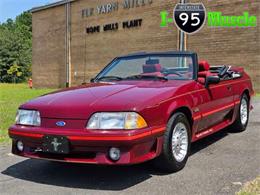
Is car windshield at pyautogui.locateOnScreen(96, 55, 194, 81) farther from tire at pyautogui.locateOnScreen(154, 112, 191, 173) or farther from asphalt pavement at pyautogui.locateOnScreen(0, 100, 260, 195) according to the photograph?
asphalt pavement at pyautogui.locateOnScreen(0, 100, 260, 195)

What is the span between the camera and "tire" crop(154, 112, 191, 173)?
444 centimetres

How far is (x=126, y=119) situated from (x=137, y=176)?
892 millimetres

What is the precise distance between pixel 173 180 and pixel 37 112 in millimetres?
1702

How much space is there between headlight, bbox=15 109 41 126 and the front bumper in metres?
0.09

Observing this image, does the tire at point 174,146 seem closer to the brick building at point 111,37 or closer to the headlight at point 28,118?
the headlight at point 28,118

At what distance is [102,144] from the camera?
3988mm

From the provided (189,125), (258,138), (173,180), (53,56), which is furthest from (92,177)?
(53,56)

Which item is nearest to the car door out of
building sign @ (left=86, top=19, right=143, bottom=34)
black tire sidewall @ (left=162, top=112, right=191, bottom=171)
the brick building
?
black tire sidewall @ (left=162, top=112, right=191, bottom=171)

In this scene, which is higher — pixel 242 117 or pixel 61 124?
pixel 61 124

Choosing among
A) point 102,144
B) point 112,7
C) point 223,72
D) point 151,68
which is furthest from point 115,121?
point 112,7

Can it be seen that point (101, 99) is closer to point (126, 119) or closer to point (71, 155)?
point (126, 119)

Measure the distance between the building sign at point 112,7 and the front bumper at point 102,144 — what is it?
20.7 metres

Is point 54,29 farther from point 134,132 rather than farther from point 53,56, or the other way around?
point 134,132

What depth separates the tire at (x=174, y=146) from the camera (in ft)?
14.6
